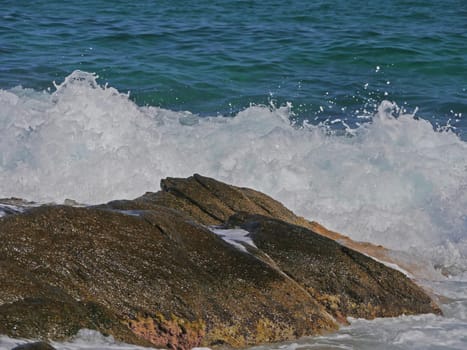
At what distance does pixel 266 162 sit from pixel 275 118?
7.02 ft

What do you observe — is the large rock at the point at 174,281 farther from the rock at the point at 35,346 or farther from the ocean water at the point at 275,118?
the rock at the point at 35,346

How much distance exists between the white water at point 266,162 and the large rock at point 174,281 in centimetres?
271

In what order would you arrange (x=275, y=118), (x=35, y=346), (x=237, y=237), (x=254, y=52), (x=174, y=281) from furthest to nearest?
(x=254, y=52), (x=275, y=118), (x=237, y=237), (x=174, y=281), (x=35, y=346)

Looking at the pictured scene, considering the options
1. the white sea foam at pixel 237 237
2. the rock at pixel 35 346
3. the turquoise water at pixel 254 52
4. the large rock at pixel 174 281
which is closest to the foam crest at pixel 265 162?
the turquoise water at pixel 254 52

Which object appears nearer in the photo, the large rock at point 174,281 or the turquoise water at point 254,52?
the large rock at point 174,281

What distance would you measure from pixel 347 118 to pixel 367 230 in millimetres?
4155

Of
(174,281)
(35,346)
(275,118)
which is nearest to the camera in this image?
(35,346)

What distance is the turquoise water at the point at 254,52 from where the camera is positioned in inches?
570

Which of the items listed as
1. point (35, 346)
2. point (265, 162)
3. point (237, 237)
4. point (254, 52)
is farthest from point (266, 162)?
point (35, 346)

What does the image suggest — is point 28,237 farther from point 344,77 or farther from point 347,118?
point 344,77

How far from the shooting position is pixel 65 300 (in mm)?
4766

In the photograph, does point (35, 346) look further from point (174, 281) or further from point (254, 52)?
point (254, 52)

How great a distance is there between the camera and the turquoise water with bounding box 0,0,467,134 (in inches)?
570

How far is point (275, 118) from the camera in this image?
13.0m
